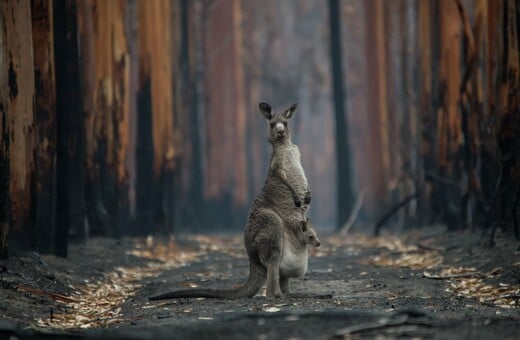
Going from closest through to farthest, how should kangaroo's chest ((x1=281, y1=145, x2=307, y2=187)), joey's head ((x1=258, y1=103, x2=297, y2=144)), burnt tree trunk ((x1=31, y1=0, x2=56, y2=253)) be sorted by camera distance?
kangaroo's chest ((x1=281, y1=145, x2=307, y2=187)) → joey's head ((x1=258, y1=103, x2=297, y2=144)) → burnt tree trunk ((x1=31, y1=0, x2=56, y2=253))

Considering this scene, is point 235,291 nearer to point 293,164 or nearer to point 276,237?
point 276,237

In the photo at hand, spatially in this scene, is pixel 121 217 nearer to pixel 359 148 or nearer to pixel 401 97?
pixel 401 97

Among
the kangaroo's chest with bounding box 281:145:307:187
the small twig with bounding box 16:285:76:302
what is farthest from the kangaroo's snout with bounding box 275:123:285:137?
the small twig with bounding box 16:285:76:302

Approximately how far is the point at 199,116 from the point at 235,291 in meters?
23.1

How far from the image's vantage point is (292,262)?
37.4ft

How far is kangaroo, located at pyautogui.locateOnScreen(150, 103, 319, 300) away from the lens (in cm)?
1130

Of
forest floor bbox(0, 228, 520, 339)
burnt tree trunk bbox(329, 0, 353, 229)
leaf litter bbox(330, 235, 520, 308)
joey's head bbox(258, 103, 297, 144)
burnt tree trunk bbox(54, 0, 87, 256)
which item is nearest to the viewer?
forest floor bbox(0, 228, 520, 339)

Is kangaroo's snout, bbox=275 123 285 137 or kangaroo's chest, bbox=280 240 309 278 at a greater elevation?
kangaroo's snout, bbox=275 123 285 137

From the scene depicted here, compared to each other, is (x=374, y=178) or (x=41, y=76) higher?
(x=41, y=76)

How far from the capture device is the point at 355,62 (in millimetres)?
52750

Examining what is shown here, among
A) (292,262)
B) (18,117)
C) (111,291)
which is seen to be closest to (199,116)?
(111,291)

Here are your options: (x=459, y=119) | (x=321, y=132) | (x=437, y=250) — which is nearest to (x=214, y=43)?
(x=459, y=119)

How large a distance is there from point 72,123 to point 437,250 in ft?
19.3

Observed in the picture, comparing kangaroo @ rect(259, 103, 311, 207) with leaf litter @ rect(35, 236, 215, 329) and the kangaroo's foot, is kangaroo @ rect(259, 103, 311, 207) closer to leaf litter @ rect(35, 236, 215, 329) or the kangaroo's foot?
the kangaroo's foot
